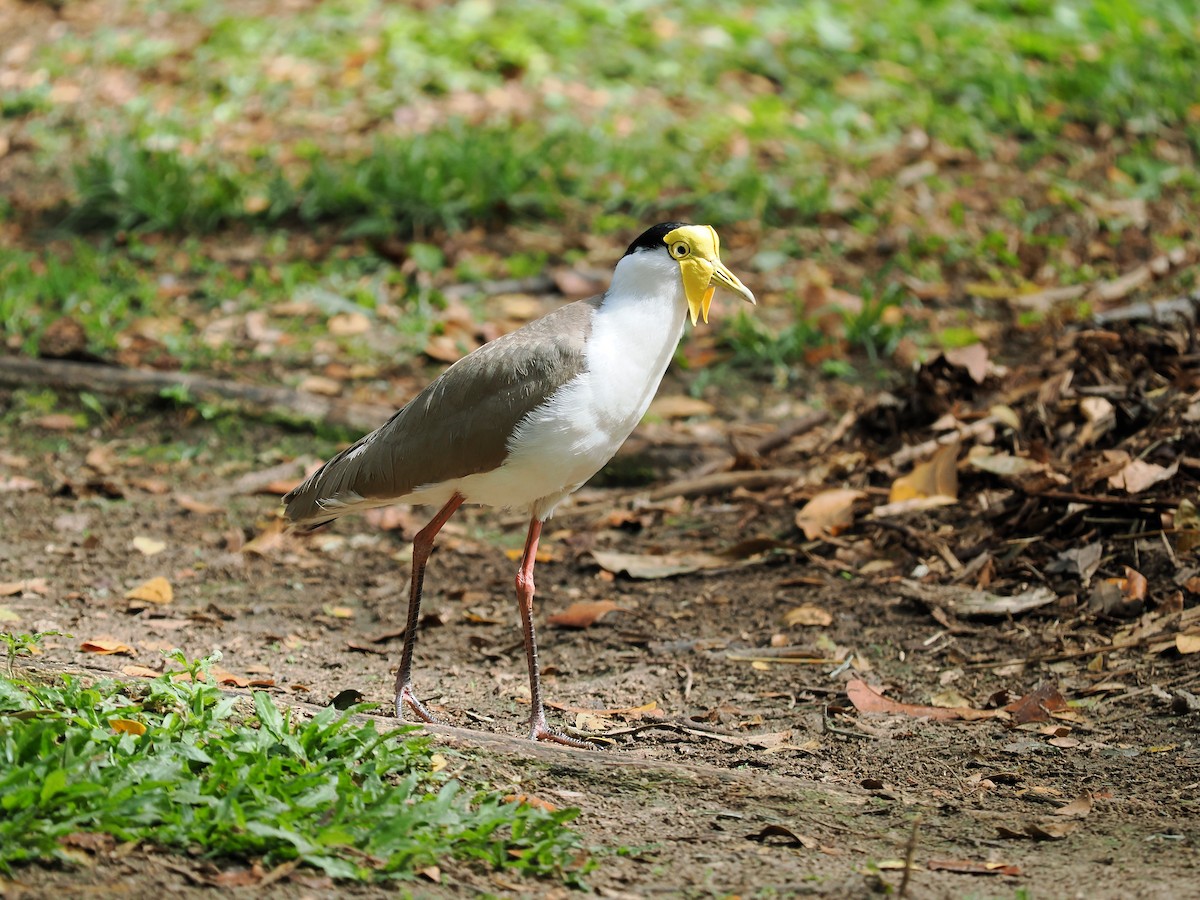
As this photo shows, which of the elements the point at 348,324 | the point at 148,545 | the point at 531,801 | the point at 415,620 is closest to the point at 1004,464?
the point at 415,620

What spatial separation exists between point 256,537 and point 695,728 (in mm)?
2549

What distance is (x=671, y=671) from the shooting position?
16.0 feet

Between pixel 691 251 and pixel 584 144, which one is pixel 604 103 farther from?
pixel 691 251

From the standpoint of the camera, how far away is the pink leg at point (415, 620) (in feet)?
14.2

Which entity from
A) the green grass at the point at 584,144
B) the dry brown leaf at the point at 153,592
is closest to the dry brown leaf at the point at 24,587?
the dry brown leaf at the point at 153,592

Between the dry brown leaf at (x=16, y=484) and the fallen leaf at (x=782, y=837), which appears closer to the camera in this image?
the fallen leaf at (x=782, y=837)

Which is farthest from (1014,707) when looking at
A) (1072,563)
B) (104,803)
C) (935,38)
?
(935,38)

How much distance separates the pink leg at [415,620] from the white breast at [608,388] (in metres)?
0.30

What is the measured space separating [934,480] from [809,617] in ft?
3.14

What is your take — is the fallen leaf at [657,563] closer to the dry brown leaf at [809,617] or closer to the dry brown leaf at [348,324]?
the dry brown leaf at [809,617]

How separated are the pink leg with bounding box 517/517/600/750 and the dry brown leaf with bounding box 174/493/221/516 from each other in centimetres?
213

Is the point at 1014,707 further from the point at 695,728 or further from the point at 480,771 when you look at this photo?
the point at 480,771

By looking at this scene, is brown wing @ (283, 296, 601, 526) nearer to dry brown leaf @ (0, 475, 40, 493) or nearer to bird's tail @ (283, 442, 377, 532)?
bird's tail @ (283, 442, 377, 532)

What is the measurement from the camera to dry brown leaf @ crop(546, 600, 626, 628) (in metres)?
5.30
